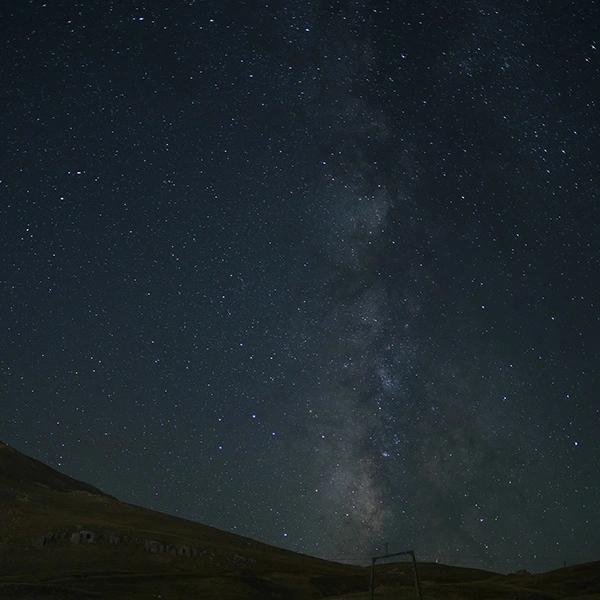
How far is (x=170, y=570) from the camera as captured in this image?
120750 mm

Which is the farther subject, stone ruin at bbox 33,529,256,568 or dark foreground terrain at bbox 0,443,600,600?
stone ruin at bbox 33,529,256,568

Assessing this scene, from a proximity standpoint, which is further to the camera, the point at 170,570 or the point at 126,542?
the point at 126,542

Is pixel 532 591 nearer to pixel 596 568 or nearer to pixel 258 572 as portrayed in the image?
pixel 596 568

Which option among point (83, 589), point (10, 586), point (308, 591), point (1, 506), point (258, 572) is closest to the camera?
point (10, 586)

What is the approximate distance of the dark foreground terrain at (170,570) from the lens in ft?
328

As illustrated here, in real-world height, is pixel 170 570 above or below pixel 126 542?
below

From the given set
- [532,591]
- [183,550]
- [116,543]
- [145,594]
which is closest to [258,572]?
[183,550]

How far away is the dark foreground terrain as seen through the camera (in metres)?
100

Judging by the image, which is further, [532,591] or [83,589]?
[532,591]

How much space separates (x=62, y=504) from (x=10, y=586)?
87980 millimetres

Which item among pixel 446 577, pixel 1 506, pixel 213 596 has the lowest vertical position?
pixel 213 596

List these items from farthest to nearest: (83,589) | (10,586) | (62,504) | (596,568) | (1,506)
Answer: (62,504)
(1,506)
(596,568)
(83,589)
(10,586)

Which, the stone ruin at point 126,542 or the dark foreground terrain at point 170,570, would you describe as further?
the stone ruin at point 126,542

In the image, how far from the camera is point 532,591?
374 ft
